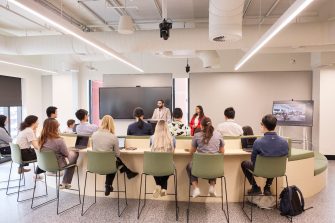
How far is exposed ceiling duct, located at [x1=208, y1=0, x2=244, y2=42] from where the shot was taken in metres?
3.66

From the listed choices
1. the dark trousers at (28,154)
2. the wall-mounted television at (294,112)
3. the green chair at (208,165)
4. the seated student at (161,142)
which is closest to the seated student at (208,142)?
the green chair at (208,165)

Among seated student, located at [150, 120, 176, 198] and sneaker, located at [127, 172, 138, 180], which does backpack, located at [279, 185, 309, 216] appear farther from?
sneaker, located at [127, 172, 138, 180]

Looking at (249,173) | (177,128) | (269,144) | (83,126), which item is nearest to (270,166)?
(269,144)

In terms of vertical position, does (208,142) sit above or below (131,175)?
above

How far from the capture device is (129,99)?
8273 millimetres

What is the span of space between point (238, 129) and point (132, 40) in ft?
8.91

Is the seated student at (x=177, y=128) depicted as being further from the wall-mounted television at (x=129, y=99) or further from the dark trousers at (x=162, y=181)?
the wall-mounted television at (x=129, y=99)

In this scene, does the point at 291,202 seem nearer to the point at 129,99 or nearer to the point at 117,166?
the point at 117,166

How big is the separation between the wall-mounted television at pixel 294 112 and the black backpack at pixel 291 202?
12.4 feet

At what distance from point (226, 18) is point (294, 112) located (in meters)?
4.40

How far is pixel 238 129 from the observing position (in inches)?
182

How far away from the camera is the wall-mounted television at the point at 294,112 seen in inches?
271

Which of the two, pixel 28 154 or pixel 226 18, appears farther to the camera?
pixel 28 154

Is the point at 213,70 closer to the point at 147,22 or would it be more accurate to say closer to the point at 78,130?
the point at 147,22
